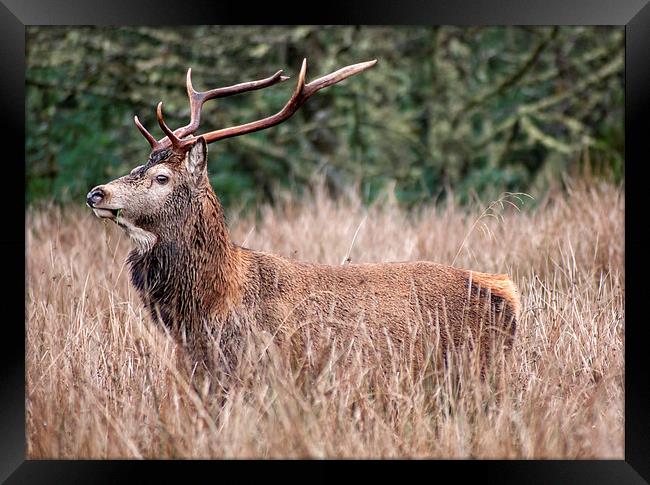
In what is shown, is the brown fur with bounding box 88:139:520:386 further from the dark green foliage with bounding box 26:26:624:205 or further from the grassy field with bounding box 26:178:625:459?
the dark green foliage with bounding box 26:26:624:205

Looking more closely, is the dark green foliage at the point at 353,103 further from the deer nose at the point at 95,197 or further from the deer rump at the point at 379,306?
the deer nose at the point at 95,197

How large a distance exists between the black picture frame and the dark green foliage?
218 inches

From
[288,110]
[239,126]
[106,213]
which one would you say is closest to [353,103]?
[288,110]

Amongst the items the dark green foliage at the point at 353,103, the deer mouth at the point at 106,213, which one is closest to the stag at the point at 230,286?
the deer mouth at the point at 106,213

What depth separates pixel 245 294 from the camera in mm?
4805

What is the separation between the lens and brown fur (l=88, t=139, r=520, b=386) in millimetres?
4711

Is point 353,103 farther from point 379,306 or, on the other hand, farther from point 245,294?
point 245,294

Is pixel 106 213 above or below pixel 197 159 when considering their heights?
below

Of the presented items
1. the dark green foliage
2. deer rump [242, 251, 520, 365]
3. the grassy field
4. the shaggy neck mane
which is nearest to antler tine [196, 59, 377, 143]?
the shaggy neck mane

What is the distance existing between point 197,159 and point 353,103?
6.75m
